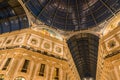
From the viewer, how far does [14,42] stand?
2438 centimetres

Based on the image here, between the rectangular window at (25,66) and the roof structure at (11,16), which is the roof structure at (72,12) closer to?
the roof structure at (11,16)

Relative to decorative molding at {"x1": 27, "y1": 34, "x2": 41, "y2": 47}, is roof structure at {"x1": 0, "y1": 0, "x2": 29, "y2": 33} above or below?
above

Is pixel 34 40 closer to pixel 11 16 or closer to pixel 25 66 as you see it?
pixel 25 66

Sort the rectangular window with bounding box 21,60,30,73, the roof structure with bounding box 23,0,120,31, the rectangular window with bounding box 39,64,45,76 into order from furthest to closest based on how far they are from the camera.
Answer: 1. the roof structure with bounding box 23,0,120,31
2. the rectangular window with bounding box 39,64,45,76
3. the rectangular window with bounding box 21,60,30,73

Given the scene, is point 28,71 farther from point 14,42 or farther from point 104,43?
point 104,43

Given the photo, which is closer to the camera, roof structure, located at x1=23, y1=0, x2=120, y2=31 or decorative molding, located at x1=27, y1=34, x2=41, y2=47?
decorative molding, located at x1=27, y1=34, x2=41, y2=47

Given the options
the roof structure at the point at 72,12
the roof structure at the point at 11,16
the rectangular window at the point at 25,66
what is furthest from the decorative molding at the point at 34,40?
the roof structure at the point at 72,12

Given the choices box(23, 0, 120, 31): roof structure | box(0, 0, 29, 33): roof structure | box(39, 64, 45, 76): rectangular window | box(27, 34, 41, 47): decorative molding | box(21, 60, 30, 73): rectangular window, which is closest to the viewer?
box(21, 60, 30, 73): rectangular window

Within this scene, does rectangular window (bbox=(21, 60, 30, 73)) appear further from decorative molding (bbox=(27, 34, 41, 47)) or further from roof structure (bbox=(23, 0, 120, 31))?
roof structure (bbox=(23, 0, 120, 31))

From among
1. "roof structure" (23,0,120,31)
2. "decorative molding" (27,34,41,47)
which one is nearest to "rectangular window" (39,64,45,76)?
"decorative molding" (27,34,41,47)

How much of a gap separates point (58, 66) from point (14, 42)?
745 cm

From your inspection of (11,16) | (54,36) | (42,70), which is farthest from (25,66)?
(11,16)

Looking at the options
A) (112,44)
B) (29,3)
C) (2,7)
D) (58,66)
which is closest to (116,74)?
(112,44)

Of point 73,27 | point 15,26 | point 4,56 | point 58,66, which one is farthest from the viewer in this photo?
point 73,27
